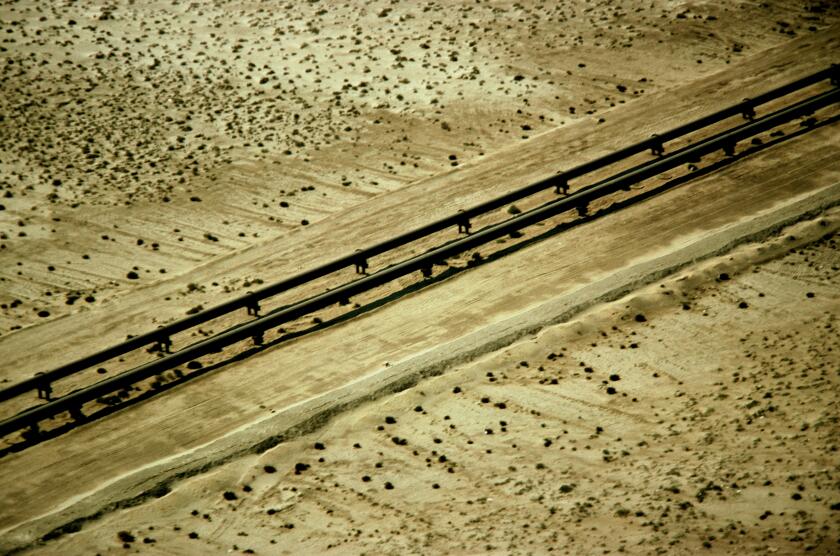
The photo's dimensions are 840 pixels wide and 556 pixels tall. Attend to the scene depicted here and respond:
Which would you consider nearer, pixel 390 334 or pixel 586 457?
pixel 586 457

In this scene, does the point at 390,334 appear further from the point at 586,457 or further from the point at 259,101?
the point at 259,101

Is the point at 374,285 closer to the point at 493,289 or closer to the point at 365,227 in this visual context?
the point at 493,289

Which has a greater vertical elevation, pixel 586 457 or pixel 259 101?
pixel 259 101

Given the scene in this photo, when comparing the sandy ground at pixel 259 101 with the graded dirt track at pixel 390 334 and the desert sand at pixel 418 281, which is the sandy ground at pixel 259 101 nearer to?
the desert sand at pixel 418 281

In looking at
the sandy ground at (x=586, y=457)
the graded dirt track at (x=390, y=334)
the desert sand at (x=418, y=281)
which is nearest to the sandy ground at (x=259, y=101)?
the desert sand at (x=418, y=281)

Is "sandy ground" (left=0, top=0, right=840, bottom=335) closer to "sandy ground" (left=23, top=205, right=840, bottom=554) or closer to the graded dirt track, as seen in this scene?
the graded dirt track

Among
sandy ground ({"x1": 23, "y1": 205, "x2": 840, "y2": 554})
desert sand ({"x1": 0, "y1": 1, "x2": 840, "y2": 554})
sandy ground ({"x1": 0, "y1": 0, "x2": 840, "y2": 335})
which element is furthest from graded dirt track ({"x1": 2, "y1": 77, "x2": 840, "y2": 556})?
sandy ground ({"x1": 0, "y1": 0, "x2": 840, "y2": 335})

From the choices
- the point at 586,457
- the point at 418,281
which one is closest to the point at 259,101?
the point at 418,281
